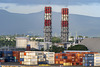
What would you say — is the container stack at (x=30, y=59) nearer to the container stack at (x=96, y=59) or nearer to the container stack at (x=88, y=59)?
the container stack at (x=88, y=59)

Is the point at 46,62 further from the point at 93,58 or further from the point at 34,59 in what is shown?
the point at 93,58

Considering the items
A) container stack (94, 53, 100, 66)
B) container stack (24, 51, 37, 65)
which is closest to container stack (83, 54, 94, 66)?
container stack (94, 53, 100, 66)

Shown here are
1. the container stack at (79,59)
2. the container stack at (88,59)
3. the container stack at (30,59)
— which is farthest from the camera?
the container stack at (79,59)

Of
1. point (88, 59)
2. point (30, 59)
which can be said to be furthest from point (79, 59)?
point (30, 59)

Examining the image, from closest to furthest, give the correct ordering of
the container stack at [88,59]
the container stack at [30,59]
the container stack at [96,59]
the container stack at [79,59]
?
the container stack at [88,59], the container stack at [96,59], the container stack at [30,59], the container stack at [79,59]

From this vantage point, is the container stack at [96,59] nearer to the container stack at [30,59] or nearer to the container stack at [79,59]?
the container stack at [79,59]

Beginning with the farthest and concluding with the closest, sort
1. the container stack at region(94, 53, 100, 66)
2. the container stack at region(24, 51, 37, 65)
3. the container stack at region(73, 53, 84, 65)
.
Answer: the container stack at region(73, 53, 84, 65) < the container stack at region(24, 51, 37, 65) < the container stack at region(94, 53, 100, 66)

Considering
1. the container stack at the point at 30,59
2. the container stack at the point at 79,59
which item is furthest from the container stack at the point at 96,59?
the container stack at the point at 30,59

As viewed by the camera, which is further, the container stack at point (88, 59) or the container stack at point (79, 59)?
the container stack at point (79, 59)

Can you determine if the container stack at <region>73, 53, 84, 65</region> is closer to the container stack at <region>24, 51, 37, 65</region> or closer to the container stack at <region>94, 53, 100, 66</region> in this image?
the container stack at <region>94, 53, 100, 66</region>

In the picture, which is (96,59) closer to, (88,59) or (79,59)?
(88,59)

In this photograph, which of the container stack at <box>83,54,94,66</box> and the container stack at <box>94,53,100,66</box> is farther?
the container stack at <box>94,53,100,66</box>

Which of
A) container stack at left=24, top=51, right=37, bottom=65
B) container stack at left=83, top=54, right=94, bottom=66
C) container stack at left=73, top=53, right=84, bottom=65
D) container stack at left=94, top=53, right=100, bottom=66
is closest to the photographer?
container stack at left=83, top=54, right=94, bottom=66
